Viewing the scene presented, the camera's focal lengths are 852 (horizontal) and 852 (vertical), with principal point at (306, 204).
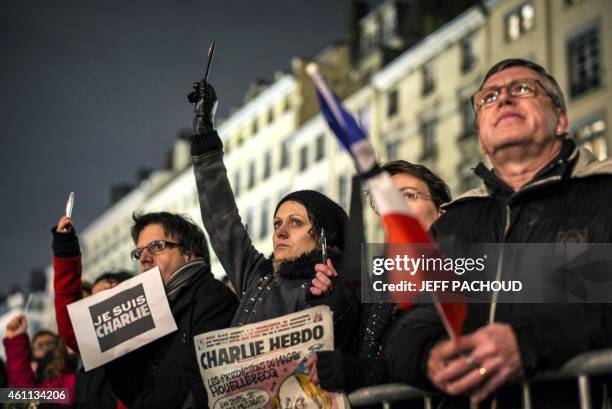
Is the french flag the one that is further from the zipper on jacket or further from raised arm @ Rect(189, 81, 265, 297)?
raised arm @ Rect(189, 81, 265, 297)

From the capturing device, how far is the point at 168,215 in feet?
18.3

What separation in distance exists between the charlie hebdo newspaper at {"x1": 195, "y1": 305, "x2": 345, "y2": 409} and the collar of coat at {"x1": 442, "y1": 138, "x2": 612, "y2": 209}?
79 cm

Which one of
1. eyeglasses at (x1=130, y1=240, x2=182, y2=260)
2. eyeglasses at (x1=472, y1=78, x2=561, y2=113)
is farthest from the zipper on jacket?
eyeglasses at (x1=130, y1=240, x2=182, y2=260)

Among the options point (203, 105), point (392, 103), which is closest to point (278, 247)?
point (203, 105)

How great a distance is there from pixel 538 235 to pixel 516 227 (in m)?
0.10

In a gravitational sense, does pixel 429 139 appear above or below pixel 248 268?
above

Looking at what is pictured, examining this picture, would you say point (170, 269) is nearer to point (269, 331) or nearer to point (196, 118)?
point (196, 118)

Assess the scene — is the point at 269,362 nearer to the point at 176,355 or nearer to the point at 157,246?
the point at 176,355

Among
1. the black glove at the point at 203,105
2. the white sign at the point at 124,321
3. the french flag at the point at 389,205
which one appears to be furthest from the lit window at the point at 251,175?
the french flag at the point at 389,205

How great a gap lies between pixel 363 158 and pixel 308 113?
39.5m

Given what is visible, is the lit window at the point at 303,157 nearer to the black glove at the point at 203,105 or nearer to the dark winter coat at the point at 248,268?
the black glove at the point at 203,105

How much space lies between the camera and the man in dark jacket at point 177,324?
15.0 feet

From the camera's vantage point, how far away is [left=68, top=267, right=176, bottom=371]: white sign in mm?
4762

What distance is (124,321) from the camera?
4789 mm
